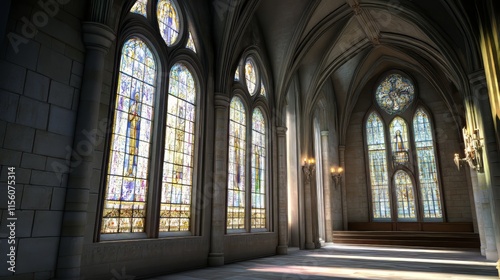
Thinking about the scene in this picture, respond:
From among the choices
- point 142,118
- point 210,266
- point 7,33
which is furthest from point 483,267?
point 7,33

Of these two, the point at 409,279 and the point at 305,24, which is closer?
the point at 409,279

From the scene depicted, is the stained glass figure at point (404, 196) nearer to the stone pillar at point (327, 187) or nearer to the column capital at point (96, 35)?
the stone pillar at point (327, 187)

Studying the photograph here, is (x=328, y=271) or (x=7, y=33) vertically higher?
(x=7, y=33)

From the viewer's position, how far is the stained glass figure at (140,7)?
7661 mm

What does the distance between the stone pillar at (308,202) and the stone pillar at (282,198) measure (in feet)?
6.29

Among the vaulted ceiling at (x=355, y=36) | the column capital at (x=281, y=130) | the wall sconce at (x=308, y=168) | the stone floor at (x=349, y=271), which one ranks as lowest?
the stone floor at (x=349, y=271)

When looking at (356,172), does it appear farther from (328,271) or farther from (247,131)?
(328,271)

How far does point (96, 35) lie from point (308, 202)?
10.5m

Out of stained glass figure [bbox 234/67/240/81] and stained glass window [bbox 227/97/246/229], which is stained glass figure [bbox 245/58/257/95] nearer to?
stained glass figure [bbox 234/67/240/81]

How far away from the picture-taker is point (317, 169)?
17.3 m

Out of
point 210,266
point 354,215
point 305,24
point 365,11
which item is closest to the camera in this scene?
point 210,266

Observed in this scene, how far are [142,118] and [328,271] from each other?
537 cm

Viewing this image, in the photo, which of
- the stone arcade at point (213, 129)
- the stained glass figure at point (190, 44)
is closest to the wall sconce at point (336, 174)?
the stone arcade at point (213, 129)

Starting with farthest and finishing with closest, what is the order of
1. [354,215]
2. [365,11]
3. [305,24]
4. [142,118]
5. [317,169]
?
[354,215], [317,169], [365,11], [305,24], [142,118]
